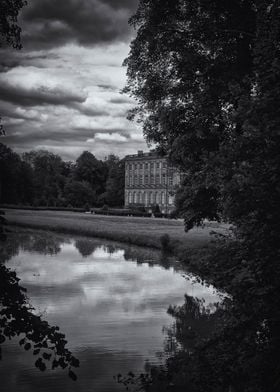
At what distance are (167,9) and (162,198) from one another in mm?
77279

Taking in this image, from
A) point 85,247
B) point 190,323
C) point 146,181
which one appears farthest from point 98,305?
A: point 146,181

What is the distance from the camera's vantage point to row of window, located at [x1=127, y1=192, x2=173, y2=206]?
308 ft

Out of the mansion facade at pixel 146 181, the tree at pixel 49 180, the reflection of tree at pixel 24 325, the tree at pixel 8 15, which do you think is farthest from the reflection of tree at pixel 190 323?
the tree at pixel 49 180

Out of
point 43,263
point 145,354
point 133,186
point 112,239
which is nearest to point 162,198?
point 133,186

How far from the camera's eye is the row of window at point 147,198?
308 ft

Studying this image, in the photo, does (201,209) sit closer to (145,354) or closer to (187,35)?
(187,35)

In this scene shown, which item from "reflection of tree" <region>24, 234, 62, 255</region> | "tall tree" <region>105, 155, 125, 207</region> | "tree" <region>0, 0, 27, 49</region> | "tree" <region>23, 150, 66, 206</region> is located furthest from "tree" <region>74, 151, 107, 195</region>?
"tree" <region>0, 0, 27, 49</region>

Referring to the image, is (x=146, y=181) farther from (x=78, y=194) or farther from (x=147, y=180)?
(x=78, y=194)

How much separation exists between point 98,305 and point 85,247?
18.9 meters

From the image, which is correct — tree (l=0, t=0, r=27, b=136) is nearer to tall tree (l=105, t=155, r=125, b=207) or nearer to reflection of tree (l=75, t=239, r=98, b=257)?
reflection of tree (l=75, t=239, r=98, b=257)

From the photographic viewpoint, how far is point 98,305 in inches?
654

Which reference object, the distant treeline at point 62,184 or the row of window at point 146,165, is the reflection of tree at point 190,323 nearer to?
the distant treeline at point 62,184

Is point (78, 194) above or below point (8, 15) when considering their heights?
below

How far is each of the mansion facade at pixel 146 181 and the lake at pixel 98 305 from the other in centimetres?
6075
